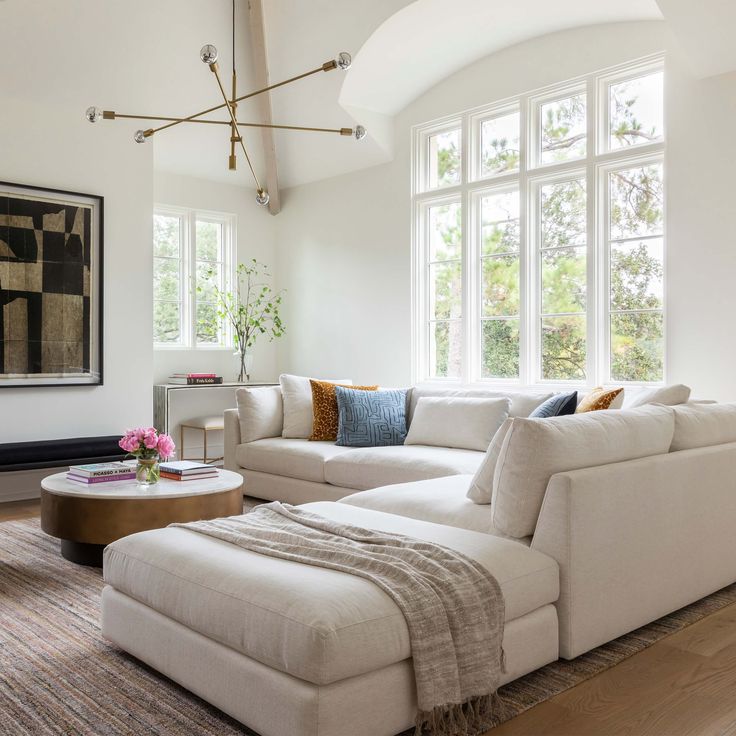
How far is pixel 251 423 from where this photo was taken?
5227 millimetres

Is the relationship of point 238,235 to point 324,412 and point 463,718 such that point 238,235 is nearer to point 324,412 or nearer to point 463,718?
point 324,412

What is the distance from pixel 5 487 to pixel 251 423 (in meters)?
1.85

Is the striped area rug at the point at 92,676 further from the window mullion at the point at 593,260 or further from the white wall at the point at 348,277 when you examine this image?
the white wall at the point at 348,277

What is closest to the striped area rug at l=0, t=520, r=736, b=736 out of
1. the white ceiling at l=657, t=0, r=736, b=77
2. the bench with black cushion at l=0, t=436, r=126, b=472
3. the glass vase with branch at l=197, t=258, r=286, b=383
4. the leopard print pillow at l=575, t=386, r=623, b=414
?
the leopard print pillow at l=575, t=386, r=623, b=414

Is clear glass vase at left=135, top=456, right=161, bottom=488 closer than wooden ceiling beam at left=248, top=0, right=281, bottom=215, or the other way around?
clear glass vase at left=135, top=456, right=161, bottom=488

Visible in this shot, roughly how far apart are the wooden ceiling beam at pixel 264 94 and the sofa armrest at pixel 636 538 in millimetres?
4798

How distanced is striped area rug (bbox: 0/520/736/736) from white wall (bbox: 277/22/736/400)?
1.99 m

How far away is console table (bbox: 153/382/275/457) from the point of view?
21.4 feet

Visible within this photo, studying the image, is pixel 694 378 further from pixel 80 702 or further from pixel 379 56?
pixel 80 702

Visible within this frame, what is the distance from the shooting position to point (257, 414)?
5242 mm

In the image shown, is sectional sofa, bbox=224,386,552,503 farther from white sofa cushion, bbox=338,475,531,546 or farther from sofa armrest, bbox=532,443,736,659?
sofa armrest, bbox=532,443,736,659

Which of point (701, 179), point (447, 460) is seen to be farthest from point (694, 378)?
point (447, 460)

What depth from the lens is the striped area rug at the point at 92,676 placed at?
6.72 feet

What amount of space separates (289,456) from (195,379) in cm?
212
